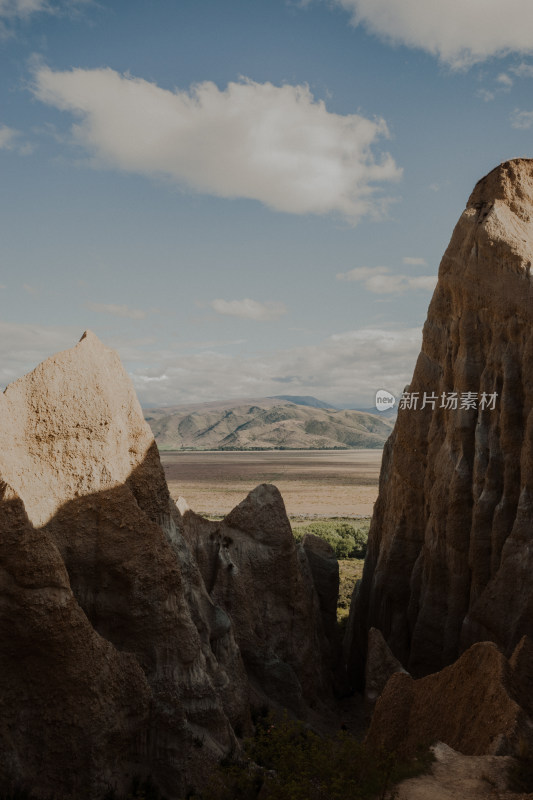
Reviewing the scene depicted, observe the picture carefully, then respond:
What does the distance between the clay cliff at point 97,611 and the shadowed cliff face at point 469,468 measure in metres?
8.66

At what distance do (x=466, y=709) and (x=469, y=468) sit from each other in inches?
367

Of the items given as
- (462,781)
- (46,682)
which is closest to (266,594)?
(462,781)

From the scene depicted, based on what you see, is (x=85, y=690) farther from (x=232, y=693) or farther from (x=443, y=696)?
(x=443, y=696)

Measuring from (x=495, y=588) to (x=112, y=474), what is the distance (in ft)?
44.7

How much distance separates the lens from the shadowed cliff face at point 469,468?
19953 mm

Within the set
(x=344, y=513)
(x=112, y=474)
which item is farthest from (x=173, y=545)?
(x=344, y=513)

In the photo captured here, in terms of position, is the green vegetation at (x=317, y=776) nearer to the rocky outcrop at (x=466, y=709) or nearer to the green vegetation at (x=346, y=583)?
the rocky outcrop at (x=466, y=709)

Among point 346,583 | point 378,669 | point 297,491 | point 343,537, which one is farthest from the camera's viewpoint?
point 297,491

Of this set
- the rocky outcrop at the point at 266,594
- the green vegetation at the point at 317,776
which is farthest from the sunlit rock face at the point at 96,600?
the rocky outcrop at the point at 266,594

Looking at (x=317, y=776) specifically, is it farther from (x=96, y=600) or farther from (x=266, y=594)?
(x=266, y=594)

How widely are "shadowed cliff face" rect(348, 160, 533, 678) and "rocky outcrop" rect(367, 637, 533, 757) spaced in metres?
3.78

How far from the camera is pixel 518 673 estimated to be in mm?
15984

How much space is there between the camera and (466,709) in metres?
15.0

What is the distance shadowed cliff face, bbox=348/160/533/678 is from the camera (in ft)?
65.5
